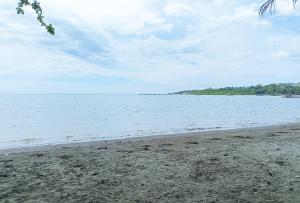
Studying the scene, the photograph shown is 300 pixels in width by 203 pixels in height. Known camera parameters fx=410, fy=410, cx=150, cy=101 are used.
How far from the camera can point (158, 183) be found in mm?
7781

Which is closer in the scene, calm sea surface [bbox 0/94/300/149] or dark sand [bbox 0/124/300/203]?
dark sand [bbox 0/124/300/203]

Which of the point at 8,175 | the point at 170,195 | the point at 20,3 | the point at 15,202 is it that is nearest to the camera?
the point at 20,3

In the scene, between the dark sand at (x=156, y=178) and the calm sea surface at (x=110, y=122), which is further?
the calm sea surface at (x=110, y=122)

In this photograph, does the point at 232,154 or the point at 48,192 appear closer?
the point at 48,192

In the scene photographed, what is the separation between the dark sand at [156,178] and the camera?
6.92 meters

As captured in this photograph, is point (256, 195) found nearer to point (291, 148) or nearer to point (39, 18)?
point (39, 18)

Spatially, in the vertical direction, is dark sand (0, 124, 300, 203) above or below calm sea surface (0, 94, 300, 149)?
above

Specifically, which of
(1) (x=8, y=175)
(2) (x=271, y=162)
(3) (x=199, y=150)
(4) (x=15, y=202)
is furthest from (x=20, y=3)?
(3) (x=199, y=150)

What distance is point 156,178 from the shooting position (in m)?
8.16

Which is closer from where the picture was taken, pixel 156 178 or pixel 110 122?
pixel 156 178

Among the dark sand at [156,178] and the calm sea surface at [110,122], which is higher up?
the dark sand at [156,178]

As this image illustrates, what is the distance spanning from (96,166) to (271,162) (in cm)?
415

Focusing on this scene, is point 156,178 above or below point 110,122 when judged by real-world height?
above

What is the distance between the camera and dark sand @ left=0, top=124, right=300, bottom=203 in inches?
273
